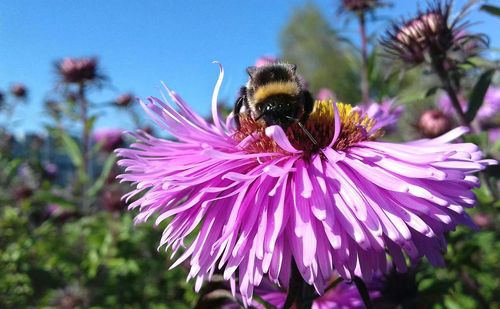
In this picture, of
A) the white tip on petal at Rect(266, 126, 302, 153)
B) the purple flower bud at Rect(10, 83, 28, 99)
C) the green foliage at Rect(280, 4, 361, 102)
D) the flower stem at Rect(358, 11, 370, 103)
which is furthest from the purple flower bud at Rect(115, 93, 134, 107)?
the green foliage at Rect(280, 4, 361, 102)

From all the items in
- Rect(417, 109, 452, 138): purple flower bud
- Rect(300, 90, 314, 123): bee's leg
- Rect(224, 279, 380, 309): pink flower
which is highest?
Rect(300, 90, 314, 123): bee's leg

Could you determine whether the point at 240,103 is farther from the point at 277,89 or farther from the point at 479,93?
the point at 479,93

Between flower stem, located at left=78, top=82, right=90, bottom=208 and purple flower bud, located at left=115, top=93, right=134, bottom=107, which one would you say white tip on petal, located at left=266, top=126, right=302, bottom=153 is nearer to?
flower stem, located at left=78, top=82, right=90, bottom=208

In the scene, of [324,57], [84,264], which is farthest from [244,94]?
[324,57]

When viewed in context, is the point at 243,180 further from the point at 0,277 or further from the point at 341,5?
the point at 341,5

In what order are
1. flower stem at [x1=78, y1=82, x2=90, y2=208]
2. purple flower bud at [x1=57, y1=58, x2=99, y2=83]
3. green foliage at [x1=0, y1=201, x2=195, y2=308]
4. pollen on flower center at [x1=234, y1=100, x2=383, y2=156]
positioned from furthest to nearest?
1. purple flower bud at [x1=57, y1=58, x2=99, y2=83]
2. flower stem at [x1=78, y1=82, x2=90, y2=208]
3. green foliage at [x1=0, y1=201, x2=195, y2=308]
4. pollen on flower center at [x1=234, y1=100, x2=383, y2=156]

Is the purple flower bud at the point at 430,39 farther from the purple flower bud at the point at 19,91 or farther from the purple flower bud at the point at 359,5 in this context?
the purple flower bud at the point at 19,91
